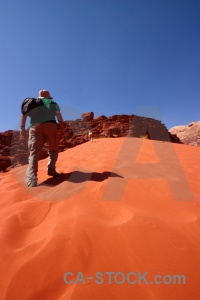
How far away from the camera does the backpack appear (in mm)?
3189

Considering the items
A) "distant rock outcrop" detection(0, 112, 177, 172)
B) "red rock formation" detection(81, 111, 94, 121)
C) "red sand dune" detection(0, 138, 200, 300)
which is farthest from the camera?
"red rock formation" detection(81, 111, 94, 121)

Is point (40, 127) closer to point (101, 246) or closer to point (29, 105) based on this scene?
point (29, 105)

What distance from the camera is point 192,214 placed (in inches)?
67.4

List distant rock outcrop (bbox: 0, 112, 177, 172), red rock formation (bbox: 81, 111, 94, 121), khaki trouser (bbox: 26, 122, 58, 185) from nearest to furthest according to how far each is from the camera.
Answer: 1. khaki trouser (bbox: 26, 122, 58, 185)
2. distant rock outcrop (bbox: 0, 112, 177, 172)
3. red rock formation (bbox: 81, 111, 94, 121)

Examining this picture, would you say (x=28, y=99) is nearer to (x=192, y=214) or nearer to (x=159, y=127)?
(x=192, y=214)

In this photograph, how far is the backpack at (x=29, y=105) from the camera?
319 centimetres

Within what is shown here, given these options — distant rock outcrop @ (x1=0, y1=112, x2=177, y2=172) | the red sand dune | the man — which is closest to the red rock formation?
distant rock outcrop @ (x1=0, y1=112, x2=177, y2=172)

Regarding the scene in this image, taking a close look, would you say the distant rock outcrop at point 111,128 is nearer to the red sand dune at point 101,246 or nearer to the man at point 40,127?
the man at point 40,127

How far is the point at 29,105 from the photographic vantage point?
10.5ft

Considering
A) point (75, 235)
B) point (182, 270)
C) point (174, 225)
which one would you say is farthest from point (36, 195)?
point (182, 270)

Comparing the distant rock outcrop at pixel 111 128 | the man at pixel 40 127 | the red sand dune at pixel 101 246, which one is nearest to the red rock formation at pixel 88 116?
the distant rock outcrop at pixel 111 128

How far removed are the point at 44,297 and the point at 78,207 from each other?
0.84m

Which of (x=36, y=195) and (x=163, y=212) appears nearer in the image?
(x=163, y=212)

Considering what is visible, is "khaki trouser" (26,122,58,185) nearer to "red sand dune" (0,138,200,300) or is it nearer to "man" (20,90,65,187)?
"man" (20,90,65,187)
